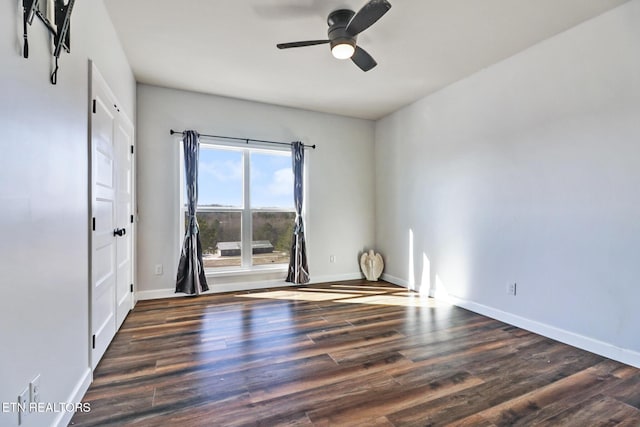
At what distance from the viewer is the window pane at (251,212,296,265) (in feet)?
14.7

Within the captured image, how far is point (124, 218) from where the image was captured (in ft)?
9.98

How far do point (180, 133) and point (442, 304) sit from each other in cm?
401

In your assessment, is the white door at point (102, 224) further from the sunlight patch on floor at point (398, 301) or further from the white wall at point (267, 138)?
the sunlight patch on floor at point (398, 301)

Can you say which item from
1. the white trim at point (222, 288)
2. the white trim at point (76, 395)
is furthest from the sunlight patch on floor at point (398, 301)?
the white trim at point (76, 395)

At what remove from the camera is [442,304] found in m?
3.70

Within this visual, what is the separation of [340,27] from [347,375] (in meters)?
2.64

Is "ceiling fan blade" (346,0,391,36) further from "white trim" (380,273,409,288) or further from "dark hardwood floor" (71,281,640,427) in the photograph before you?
"white trim" (380,273,409,288)

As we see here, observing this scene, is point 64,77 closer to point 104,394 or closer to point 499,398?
point 104,394

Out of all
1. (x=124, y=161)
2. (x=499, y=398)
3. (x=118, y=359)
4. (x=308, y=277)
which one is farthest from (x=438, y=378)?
(x=124, y=161)

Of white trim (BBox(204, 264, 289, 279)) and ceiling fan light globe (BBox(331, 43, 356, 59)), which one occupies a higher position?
ceiling fan light globe (BBox(331, 43, 356, 59))

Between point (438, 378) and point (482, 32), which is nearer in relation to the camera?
point (438, 378)

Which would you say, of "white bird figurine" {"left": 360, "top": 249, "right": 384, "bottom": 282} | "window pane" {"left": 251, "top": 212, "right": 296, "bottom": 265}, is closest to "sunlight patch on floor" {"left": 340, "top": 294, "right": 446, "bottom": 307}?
"white bird figurine" {"left": 360, "top": 249, "right": 384, "bottom": 282}

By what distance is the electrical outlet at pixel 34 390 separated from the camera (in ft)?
4.18

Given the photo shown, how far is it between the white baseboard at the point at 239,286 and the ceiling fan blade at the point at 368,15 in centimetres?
340
